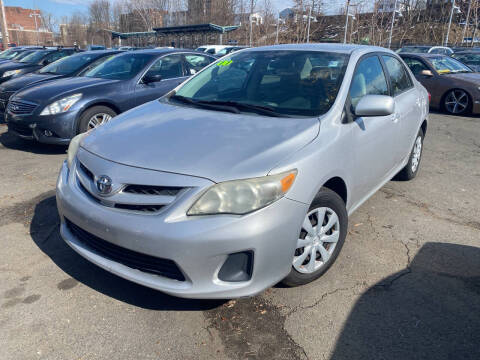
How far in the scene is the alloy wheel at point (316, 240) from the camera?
2574 millimetres

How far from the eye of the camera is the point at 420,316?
8.24ft

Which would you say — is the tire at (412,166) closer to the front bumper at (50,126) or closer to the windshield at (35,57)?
the front bumper at (50,126)

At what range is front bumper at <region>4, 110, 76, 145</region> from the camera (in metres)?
5.70

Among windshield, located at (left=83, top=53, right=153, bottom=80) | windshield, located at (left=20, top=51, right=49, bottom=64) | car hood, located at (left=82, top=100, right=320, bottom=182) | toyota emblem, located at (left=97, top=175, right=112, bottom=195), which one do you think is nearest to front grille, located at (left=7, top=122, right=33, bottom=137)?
windshield, located at (left=83, top=53, right=153, bottom=80)

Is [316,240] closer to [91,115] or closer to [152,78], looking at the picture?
[152,78]

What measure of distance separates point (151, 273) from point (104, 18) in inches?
2669

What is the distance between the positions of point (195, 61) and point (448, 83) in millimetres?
6333

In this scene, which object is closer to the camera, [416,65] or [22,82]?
[22,82]

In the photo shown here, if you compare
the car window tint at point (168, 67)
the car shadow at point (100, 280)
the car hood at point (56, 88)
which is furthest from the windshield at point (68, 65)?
the car shadow at point (100, 280)

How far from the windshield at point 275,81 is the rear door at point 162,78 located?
2731 mm

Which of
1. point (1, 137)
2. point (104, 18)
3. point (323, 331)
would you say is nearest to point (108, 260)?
point (323, 331)

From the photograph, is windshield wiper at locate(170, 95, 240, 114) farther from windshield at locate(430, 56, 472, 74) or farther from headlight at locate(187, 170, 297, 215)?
windshield at locate(430, 56, 472, 74)

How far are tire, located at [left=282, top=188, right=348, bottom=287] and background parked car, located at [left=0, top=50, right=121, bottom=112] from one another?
6151 mm

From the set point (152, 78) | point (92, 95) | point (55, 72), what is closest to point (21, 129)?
point (92, 95)
